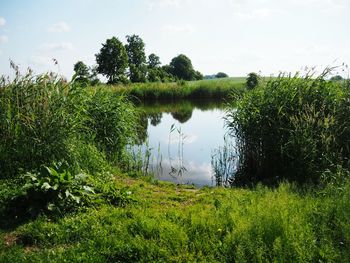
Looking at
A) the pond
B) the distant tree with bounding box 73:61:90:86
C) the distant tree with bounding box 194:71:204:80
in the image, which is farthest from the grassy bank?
the distant tree with bounding box 194:71:204:80

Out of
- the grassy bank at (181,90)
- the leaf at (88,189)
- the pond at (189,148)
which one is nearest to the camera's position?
the leaf at (88,189)

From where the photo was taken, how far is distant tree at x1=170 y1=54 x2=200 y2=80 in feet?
248

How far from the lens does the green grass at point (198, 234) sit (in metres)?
4.14

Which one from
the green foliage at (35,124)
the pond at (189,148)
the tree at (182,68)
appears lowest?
the pond at (189,148)

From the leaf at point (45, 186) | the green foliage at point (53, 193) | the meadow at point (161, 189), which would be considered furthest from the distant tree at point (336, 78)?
the leaf at point (45, 186)

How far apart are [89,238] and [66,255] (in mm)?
516

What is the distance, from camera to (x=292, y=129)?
8586mm

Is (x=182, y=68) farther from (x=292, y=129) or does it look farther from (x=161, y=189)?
(x=161, y=189)

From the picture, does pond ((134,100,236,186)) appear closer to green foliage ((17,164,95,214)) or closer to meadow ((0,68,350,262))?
meadow ((0,68,350,262))

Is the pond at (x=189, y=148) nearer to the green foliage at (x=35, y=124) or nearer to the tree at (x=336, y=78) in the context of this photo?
the tree at (x=336, y=78)

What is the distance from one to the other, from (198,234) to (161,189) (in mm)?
3355

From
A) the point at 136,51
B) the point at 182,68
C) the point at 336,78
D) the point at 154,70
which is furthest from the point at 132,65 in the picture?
the point at 336,78

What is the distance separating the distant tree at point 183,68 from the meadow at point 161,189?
65.1 meters

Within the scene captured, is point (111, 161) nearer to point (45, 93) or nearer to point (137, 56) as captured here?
point (45, 93)
